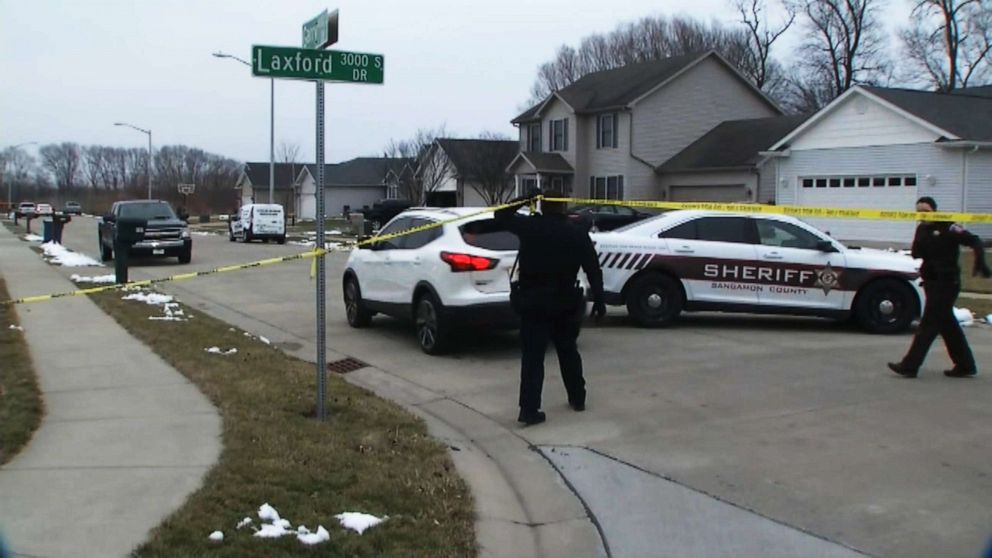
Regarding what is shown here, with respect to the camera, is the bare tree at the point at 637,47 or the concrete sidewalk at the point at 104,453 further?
the bare tree at the point at 637,47

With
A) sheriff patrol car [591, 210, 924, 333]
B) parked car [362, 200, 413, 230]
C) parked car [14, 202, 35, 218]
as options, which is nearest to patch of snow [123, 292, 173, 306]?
sheriff patrol car [591, 210, 924, 333]

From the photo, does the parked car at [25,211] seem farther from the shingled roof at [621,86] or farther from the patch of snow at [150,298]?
the patch of snow at [150,298]

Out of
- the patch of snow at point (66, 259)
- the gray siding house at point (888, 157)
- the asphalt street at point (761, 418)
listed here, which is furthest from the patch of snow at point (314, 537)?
the gray siding house at point (888, 157)

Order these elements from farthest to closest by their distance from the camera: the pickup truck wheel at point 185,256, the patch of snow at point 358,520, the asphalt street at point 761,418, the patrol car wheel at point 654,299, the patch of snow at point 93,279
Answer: the pickup truck wheel at point 185,256
the patch of snow at point 93,279
the patrol car wheel at point 654,299
the asphalt street at point 761,418
the patch of snow at point 358,520

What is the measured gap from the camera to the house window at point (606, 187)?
4041 centimetres

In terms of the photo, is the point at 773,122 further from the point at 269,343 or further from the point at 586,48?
the point at 586,48

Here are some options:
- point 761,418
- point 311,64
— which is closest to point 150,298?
point 311,64

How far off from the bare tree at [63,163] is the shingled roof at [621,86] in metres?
107

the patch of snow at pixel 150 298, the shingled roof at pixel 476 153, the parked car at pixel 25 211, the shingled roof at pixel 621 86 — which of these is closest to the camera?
the patch of snow at pixel 150 298

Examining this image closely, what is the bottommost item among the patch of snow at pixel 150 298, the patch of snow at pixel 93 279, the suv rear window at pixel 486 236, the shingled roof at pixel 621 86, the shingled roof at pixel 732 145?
the patch of snow at pixel 150 298

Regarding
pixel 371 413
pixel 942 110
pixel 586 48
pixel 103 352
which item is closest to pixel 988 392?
pixel 371 413

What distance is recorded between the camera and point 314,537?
14.5 ft

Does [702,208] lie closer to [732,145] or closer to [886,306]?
[886,306]

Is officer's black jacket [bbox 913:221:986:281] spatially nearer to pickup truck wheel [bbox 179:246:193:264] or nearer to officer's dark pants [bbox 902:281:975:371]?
officer's dark pants [bbox 902:281:975:371]
